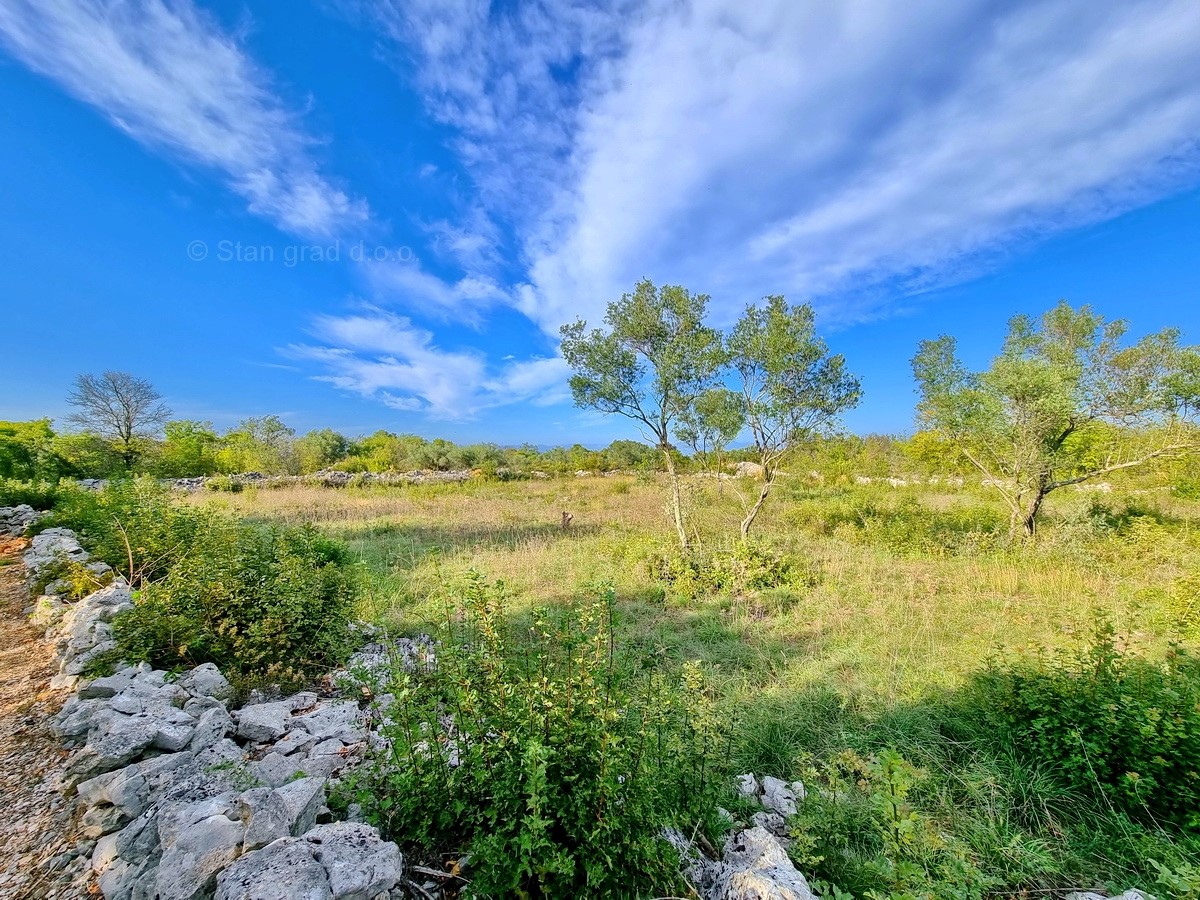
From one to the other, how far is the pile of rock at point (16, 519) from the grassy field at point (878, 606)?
440 cm

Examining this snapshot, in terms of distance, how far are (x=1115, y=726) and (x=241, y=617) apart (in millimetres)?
6564

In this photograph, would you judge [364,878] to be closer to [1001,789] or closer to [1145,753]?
[1001,789]

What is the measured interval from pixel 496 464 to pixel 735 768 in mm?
27855

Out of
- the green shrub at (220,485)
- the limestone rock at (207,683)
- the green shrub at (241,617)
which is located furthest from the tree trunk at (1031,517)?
the green shrub at (220,485)

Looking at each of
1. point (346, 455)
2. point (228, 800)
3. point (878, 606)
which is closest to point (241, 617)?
point (228, 800)

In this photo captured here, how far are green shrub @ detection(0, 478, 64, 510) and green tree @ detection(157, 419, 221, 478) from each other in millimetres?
6455

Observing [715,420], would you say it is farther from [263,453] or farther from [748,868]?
[263,453]

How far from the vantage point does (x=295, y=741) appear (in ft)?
9.07

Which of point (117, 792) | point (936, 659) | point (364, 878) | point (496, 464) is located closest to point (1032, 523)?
point (936, 659)

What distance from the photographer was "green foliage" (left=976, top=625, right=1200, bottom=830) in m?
2.52

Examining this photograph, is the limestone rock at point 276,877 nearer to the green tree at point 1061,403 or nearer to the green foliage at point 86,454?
the green tree at point 1061,403

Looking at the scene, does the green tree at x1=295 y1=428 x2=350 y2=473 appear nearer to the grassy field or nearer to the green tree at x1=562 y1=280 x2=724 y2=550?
the grassy field

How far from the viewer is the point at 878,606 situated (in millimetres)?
6324

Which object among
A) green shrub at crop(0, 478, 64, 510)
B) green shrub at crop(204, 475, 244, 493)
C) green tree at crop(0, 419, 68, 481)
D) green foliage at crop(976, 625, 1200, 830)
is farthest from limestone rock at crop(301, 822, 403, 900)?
green shrub at crop(204, 475, 244, 493)
